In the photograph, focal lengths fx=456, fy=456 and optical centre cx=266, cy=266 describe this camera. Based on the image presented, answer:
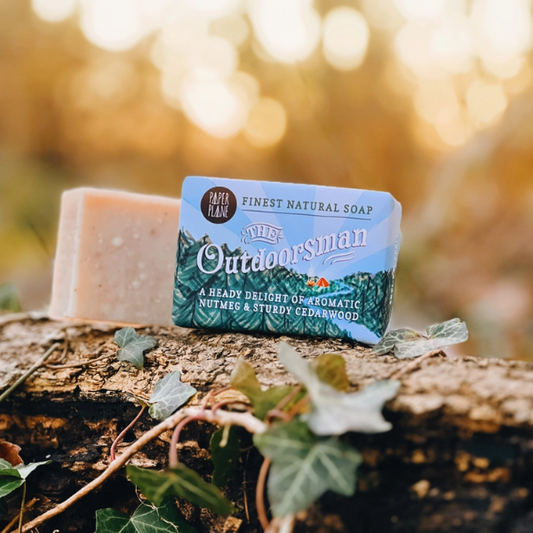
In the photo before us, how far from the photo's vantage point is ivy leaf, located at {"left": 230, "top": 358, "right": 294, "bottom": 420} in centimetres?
39

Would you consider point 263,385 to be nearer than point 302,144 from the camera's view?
Yes

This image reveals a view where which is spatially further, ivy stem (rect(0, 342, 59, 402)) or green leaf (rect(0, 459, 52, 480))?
ivy stem (rect(0, 342, 59, 402))

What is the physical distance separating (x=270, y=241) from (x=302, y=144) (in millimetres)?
2166

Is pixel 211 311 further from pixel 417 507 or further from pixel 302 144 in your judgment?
pixel 302 144

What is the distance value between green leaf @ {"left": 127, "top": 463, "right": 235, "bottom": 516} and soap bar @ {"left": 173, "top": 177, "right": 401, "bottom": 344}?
28 centimetres

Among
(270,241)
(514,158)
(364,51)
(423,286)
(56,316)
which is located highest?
(364,51)

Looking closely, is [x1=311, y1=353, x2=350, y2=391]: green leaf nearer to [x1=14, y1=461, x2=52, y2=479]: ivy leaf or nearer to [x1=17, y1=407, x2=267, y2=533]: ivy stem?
[x1=17, y1=407, x2=267, y2=533]: ivy stem

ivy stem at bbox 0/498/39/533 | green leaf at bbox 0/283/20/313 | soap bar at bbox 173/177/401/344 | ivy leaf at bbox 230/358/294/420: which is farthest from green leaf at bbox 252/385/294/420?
green leaf at bbox 0/283/20/313

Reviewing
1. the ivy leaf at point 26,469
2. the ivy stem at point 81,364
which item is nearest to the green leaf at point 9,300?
the ivy stem at point 81,364

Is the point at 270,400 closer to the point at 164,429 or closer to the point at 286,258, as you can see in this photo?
the point at 164,429

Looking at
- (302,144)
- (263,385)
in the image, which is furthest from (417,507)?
(302,144)

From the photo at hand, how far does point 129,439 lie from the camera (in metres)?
0.53

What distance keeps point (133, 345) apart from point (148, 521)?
0.73ft

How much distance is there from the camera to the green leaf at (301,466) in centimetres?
31
